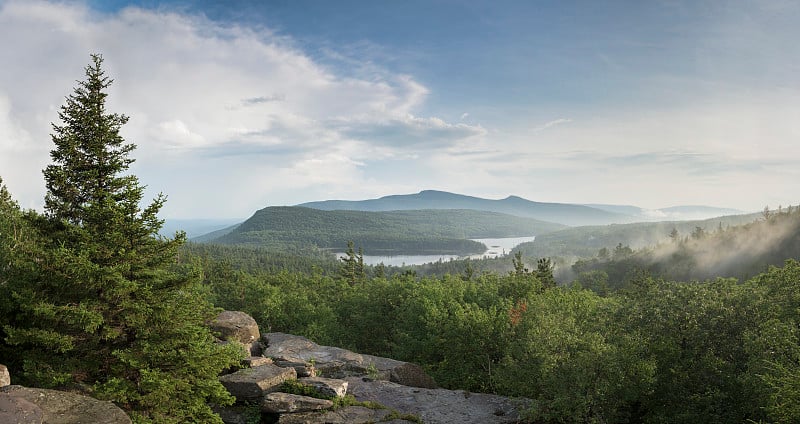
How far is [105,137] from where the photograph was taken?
19.3 m

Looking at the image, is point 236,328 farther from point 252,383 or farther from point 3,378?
point 3,378

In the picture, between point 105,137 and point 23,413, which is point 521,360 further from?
point 105,137

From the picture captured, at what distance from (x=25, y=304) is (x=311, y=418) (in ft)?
41.2

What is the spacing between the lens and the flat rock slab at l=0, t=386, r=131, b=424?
12625 mm

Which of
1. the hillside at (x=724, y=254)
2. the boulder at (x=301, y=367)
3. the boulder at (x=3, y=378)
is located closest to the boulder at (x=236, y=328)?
the boulder at (x=301, y=367)

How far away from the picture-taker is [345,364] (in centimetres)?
2938

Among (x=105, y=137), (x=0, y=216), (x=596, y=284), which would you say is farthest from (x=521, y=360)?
(x=596, y=284)

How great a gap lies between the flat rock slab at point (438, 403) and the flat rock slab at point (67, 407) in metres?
13.7

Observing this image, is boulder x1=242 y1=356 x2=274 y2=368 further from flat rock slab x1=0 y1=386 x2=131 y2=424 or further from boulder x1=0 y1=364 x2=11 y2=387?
boulder x1=0 y1=364 x2=11 y2=387

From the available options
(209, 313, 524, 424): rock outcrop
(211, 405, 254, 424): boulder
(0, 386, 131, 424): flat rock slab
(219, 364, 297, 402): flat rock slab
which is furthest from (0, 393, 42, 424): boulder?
(219, 364, 297, 402): flat rock slab

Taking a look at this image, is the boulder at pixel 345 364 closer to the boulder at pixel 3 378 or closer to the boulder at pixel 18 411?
the boulder at pixel 3 378

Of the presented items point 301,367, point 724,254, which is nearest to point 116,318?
point 301,367

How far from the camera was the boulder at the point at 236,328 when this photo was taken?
30562 mm

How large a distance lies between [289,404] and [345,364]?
9159mm
